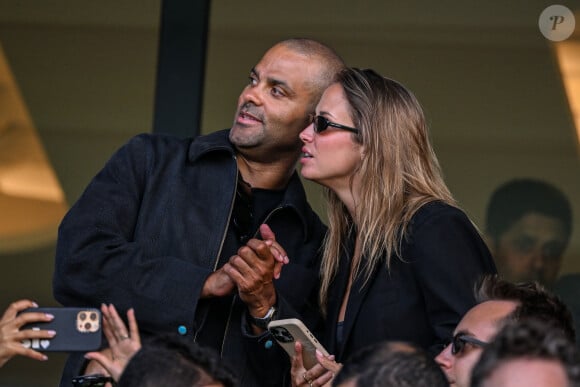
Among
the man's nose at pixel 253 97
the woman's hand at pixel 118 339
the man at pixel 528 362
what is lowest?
the woman's hand at pixel 118 339

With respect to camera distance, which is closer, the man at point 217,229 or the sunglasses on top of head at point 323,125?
the man at point 217,229

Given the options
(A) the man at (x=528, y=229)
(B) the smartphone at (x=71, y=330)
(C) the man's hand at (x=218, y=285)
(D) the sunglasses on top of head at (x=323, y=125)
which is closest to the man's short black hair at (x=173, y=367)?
(B) the smartphone at (x=71, y=330)

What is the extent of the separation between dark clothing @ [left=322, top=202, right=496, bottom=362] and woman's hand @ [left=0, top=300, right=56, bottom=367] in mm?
951

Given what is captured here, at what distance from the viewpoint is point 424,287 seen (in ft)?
13.0

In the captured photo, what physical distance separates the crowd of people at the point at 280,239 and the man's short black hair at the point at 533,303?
30 millimetres

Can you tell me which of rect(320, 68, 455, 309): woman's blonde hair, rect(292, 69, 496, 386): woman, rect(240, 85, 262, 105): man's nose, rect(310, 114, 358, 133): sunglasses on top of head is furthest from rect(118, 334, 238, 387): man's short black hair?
rect(240, 85, 262, 105): man's nose

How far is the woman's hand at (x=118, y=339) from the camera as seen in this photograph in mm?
3656

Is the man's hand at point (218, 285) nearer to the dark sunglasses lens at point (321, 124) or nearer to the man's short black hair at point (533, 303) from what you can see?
the dark sunglasses lens at point (321, 124)

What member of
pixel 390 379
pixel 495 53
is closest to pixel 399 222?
pixel 390 379

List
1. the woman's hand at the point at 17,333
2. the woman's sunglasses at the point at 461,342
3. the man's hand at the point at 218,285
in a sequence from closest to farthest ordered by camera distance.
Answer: the woman's sunglasses at the point at 461,342
the woman's hand at the point at 17,333
the man's hand at the point at 218,285

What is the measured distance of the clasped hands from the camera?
393cm

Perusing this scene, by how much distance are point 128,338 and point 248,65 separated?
2644mm

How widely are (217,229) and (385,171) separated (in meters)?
0.57

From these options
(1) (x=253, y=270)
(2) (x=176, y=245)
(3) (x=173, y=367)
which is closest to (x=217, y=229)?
(2) (x=176, y=245)
